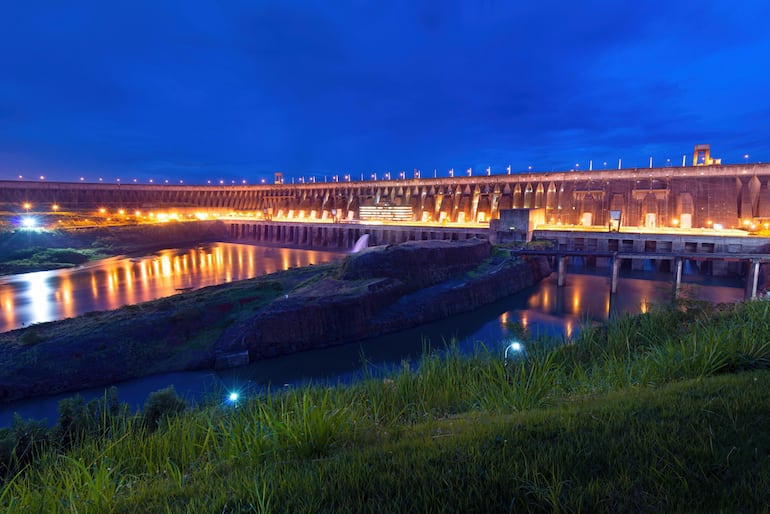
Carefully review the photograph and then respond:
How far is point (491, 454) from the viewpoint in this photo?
352cm

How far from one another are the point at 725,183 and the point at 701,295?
2387 centimetres

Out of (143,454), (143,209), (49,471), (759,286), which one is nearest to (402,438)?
(143,454)

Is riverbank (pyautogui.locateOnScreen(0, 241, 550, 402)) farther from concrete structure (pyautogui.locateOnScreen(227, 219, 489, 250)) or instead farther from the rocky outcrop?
concrete structure (pyautogui.locateOnScreen(227, 219, 489, 250))

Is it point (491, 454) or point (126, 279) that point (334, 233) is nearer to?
point (126, 279)

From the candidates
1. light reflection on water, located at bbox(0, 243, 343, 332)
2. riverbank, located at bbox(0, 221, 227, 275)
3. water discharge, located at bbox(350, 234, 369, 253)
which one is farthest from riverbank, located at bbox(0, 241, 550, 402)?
riverbank, located at bbox(0, 221, 227, 275)

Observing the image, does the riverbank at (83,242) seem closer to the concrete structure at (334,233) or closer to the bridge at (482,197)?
the concrete structure at (334,233)

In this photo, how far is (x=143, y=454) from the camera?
4934 mm

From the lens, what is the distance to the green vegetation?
2.97 meters


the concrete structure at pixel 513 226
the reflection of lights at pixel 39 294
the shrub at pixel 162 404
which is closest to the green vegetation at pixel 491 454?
the shrub at pixel 162 404

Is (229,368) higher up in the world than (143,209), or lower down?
lower down

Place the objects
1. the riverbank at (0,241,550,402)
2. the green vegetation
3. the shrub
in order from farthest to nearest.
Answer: the riverbank at (0,241,550,402), the shrub, the green vegetation

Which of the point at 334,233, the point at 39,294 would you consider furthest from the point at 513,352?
the point at 334,233

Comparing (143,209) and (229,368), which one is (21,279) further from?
(143,209)

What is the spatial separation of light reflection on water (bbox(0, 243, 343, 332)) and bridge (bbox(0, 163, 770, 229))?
796 inches
